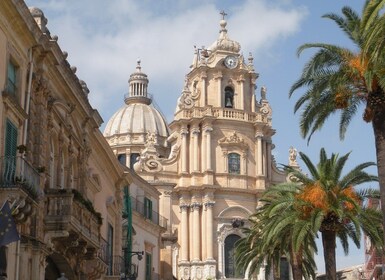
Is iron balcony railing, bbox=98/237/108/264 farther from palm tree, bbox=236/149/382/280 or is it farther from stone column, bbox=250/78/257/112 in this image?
stone column, bbox=250/78/257/112

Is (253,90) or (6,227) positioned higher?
(253,90)

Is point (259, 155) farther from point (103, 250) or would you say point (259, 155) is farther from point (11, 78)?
point (11, 78)

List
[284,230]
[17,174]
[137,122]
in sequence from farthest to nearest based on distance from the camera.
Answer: [137,122], [284,230], [17,174]

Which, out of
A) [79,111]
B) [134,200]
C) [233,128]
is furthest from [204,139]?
[79,111]

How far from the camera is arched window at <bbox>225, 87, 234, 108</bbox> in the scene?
6738 centimetres

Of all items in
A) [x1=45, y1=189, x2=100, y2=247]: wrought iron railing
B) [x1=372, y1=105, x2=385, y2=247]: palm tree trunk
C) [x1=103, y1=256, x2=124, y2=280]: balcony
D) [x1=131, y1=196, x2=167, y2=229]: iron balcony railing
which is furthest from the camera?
[x1=131, y1=196, x2=167, y2=229]: iron balcony railing

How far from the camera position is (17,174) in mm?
18016

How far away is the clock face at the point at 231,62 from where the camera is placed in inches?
2670

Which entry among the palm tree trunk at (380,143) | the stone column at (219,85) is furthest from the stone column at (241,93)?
the palm tree trunk at (380,143)

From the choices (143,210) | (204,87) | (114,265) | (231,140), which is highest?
(204,87)

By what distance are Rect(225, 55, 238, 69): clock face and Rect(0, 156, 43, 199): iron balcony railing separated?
4963 cm

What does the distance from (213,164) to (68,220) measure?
1714 inches

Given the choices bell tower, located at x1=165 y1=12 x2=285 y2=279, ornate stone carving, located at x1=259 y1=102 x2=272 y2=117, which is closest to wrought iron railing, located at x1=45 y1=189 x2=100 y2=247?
bell tower, located at x1=165 y1=12 x2=285 y2=279

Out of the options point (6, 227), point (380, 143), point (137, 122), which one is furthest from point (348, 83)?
point (137, 122)
